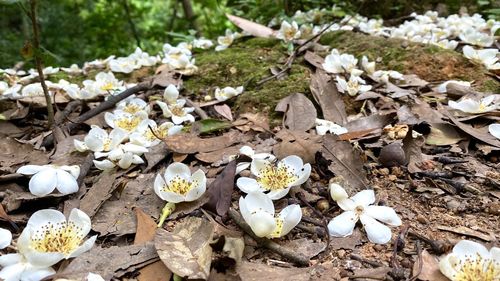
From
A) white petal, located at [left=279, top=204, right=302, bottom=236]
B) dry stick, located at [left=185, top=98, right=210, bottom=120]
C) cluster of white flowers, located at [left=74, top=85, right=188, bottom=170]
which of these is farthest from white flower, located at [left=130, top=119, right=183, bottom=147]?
white petal, located at [left=279, top=204, right=302, bottom=236]

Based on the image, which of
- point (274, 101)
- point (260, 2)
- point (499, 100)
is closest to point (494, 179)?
point (499, 100)

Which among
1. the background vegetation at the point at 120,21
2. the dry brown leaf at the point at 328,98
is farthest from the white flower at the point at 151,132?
the background vegetation at the point at 120,21

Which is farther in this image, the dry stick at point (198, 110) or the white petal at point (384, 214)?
the dry stick at point (198, 110)

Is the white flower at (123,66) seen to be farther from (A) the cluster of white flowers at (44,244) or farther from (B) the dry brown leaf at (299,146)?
(A) the cluster of white flowers at (44,244)

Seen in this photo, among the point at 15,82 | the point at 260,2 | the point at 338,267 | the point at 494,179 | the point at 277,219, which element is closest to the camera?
the point at 338,267

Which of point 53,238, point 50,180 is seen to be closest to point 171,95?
point 50,180

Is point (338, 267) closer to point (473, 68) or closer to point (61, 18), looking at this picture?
point (473, 68)
